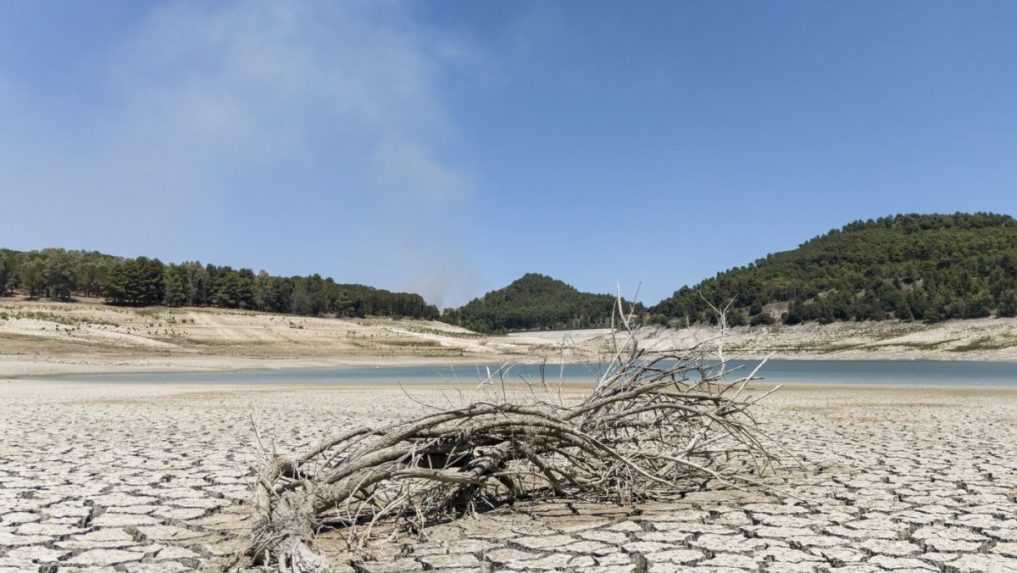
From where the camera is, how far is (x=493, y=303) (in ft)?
649

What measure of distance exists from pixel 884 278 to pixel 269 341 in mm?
65799

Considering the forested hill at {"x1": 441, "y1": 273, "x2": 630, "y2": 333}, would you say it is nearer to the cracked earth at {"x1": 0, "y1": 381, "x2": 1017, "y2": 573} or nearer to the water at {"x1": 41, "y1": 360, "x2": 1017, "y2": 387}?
the water at {"x1": 41, "y1": 360, "x2": 1017, "y2": 387}

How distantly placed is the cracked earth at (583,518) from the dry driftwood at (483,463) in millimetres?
236

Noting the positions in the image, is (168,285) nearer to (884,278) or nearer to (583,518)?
(884,278)

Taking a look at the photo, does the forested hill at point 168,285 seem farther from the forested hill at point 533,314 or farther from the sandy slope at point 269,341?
the forested hill at point 533,314

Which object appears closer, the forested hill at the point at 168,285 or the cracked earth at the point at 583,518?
the cracked earth at the point at 583,518

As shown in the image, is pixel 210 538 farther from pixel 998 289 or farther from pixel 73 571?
pixel 998 289

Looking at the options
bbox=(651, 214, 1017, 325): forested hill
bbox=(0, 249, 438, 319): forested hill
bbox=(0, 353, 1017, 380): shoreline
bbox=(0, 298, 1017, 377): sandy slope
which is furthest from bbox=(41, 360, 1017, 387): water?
bbox=(0, 249, 438, 319): forested hill

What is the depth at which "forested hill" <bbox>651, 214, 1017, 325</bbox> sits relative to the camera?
7062 cm

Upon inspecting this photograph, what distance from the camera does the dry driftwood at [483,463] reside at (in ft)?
14.9

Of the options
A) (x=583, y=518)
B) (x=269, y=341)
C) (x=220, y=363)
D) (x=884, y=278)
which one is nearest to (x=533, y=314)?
(x=884, y=278)

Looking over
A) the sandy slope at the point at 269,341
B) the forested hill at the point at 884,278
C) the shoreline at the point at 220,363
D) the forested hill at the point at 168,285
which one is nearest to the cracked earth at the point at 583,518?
the shoreline at the point at 220,363

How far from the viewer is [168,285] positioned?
78.6 metres

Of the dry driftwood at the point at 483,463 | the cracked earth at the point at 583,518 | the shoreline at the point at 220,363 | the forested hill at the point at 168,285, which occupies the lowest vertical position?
the shoreline at the point at 220,363
